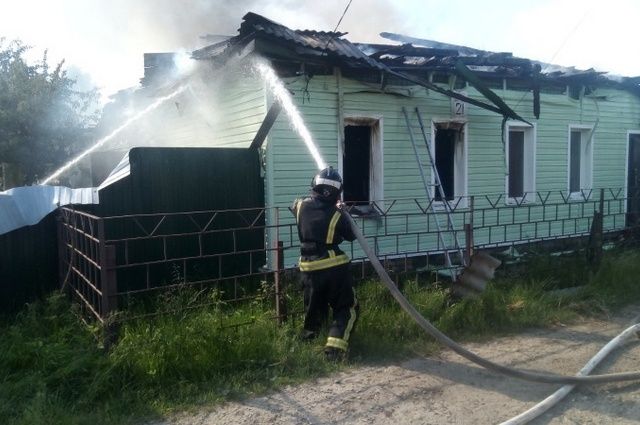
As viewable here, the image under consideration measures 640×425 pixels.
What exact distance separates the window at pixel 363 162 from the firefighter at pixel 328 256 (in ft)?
11.8

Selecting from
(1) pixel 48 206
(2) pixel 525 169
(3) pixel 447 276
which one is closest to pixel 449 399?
(3) pixel 447 276

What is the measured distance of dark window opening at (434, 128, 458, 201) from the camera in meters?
9.60

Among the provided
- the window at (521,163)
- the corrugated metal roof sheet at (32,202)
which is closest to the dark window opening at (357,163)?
the window at (521,163)

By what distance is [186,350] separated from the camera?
4586mm

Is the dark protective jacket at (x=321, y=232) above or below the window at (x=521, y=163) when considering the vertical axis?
below

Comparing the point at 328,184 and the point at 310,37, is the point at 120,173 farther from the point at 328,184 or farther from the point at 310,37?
the point at 310,37

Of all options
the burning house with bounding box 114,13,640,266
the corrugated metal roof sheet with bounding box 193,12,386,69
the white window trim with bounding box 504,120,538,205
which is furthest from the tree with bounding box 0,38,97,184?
the white window trim with bounding box 504,120,538,205

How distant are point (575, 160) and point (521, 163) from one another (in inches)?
68.2

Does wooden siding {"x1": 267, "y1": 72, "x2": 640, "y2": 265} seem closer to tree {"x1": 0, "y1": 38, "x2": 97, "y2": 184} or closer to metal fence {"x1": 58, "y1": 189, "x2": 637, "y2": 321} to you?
metal fence {"x1": 58, "y1": 189, "x2": 637, "y2": 321}

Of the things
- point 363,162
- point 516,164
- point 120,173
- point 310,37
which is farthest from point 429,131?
point 120,173

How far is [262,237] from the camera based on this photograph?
7398mm

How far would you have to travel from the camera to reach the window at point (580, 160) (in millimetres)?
11312

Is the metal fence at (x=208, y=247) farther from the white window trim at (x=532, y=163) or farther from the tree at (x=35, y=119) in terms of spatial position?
the tree at (x=35, y=119)

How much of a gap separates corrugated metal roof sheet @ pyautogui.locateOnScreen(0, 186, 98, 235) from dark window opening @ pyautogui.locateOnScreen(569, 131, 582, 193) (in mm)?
9244
